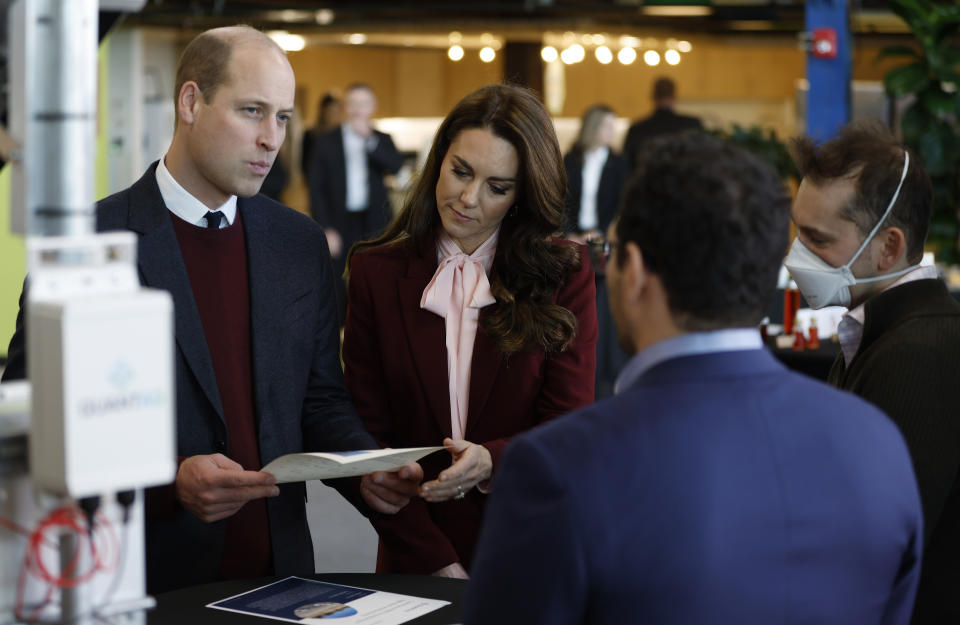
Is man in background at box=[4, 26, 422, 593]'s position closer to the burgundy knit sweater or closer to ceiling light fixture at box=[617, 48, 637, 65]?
the burgundy knit sweater

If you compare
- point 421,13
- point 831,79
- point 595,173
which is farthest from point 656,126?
point 421,13

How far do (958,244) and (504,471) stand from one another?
6.70 meters

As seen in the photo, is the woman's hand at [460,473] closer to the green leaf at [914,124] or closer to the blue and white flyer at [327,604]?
the blue and white flyer at [327,604]

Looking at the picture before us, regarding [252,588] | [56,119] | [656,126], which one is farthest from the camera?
[656,126]

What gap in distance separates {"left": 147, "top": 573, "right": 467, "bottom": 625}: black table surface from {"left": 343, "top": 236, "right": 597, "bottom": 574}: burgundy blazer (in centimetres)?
23

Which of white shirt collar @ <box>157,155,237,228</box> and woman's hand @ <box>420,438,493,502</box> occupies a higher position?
white shirt collar @ <box>157,155,237,228</box>

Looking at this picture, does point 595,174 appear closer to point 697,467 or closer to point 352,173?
point 352,173

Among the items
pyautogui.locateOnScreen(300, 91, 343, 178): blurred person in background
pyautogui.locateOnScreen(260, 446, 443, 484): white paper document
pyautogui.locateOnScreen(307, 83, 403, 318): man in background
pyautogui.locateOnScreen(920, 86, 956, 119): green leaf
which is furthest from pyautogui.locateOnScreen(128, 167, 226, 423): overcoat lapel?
pyautogui.locateOnScreen(300, 91, 343, 178): blurred person in background

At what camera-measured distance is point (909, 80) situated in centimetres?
739

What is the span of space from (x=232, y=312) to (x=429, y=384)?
1.42 feet

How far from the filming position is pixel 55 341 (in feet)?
4.05

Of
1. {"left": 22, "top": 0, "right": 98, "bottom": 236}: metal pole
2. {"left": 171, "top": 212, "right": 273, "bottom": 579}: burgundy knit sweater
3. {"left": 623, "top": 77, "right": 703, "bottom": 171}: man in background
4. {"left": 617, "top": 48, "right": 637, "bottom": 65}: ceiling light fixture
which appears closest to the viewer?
{"left": 22, "top": 0, "right": 98, "bottom": 236}: metal pole

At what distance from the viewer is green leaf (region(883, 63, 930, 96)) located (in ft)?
24.2

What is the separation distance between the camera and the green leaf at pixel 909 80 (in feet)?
24.2
